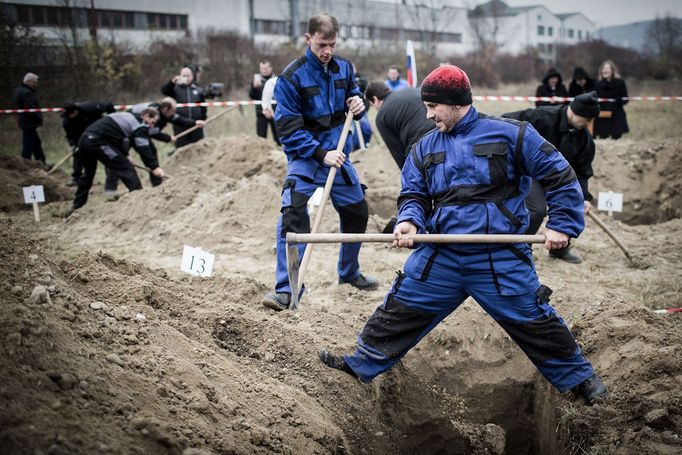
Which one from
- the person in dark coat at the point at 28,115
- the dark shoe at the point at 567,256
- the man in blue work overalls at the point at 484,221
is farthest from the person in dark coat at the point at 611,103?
the person in dark coat at the point at 28,115

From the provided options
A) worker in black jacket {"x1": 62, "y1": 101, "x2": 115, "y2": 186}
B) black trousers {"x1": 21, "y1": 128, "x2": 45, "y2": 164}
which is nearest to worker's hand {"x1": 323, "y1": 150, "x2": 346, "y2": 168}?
worker in black jacket {"x1": 62, "y1": 101, "x2": 115, "y2": 186}

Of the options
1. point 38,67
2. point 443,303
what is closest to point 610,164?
point 443,303

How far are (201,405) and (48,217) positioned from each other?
8.41 metres

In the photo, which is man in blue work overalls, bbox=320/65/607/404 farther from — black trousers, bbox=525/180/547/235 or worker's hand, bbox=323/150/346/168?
black trousers, bbox=525/180/547/235

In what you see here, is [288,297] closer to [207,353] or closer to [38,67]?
[207,353]

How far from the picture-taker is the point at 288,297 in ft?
17.6

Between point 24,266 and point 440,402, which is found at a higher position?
point 24,266

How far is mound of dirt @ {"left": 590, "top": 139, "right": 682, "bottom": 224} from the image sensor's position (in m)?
10.5

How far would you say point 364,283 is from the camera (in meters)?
6.30

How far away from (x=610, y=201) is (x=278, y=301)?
18.4 feet

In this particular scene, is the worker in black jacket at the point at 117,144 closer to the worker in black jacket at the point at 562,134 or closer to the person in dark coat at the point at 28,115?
the person in dark coat at the point at 28,115

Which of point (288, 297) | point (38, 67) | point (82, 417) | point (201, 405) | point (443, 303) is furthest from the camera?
point (38, 67)

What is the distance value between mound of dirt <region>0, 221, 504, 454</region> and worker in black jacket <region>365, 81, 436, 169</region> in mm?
2157

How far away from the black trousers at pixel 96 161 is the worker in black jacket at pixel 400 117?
499 cm
